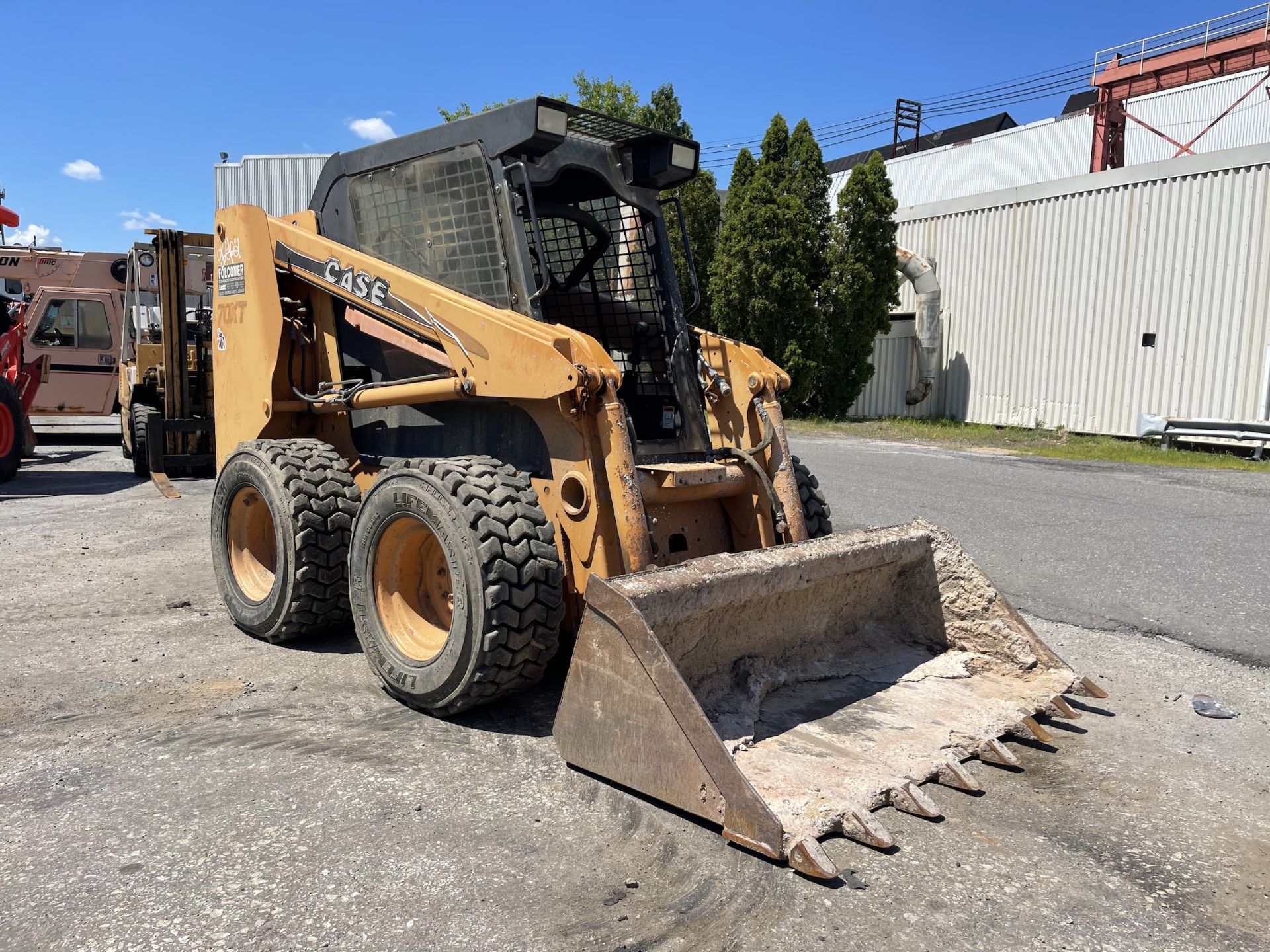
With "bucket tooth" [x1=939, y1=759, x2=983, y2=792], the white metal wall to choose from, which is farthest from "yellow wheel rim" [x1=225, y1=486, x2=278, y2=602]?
the white metal wall

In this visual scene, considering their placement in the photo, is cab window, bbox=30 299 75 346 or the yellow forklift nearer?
the yellow forklift

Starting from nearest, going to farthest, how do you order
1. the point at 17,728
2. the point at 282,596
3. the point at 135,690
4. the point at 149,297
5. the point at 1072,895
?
the point at 1072,895 < the point at 17,728 < the point at 135,690 < the point at 282,596 < the point at 149,297

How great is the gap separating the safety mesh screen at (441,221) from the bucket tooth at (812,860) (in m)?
2.66

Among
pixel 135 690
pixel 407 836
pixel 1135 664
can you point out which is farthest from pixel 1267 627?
pixel 135 690

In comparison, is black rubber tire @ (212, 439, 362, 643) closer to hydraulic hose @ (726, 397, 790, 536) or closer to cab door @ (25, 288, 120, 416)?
hydraulic hose @ (726, 397, 790, 536)

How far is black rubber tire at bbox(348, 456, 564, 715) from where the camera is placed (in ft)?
12.2

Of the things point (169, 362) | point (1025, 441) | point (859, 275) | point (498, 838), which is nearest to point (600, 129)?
point (498, 838)

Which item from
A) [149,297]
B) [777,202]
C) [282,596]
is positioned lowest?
[282,596]

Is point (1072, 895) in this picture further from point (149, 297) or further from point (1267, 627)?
point (149, 297)

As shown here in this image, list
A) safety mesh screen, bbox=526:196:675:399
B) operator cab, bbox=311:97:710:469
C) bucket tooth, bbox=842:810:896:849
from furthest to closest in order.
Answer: safety mesh screen, bbox=526:196:675:399 → operator cab, bbox=311:97:710:469 → bucket tooth, bbox=842:810:896:849

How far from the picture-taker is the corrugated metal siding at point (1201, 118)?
2780 cm

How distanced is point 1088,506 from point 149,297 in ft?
39.0

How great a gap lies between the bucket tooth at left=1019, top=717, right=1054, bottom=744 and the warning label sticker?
15.3 feet

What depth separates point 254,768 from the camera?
3.63 metres
